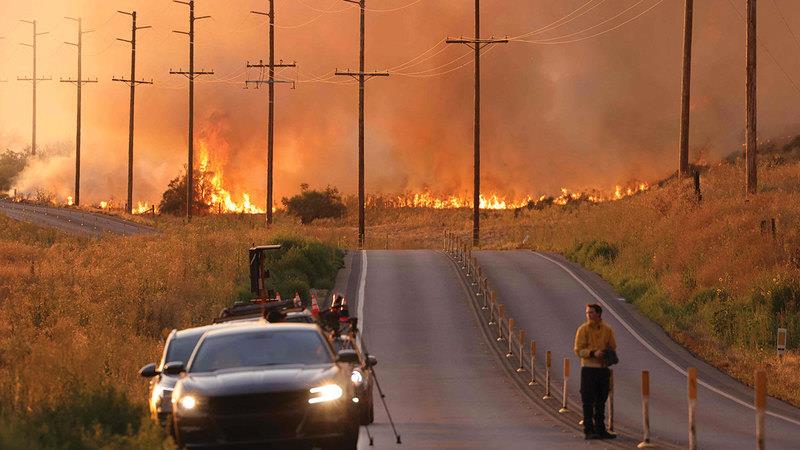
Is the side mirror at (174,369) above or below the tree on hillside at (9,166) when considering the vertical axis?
below

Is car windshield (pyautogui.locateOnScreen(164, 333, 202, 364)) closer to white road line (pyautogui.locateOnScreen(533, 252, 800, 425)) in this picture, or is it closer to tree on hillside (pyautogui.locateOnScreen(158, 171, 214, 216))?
white road line (pyautogui.locateOnScreen(533, 252, 800, 425))

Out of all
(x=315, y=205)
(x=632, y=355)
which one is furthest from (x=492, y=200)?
(x=632, y=355)

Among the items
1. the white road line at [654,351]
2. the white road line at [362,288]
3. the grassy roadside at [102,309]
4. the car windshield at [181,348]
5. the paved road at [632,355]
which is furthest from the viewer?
the white road line at [362,288]

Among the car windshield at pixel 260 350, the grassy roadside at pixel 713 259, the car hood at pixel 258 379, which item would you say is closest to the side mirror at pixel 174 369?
the car windshield at pixel 260 350

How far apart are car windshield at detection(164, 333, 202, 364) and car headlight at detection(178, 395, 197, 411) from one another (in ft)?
13.2

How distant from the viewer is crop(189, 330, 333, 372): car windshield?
17.9 meters

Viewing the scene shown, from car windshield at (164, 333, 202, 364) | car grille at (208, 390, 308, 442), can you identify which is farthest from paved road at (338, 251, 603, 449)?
car grille at (208, 390, 308, 442)

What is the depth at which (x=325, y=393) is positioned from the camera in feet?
54.9

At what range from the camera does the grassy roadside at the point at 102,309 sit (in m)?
17.6

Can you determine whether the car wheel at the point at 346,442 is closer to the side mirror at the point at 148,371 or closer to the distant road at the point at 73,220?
the side mirror at the point at 148,371

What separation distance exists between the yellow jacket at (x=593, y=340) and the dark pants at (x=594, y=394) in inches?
5.4

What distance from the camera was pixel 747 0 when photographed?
170 feet

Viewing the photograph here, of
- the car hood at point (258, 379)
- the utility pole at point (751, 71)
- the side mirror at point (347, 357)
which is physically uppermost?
the utility pole at point (751, 71)

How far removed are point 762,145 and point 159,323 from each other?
72.2 m
